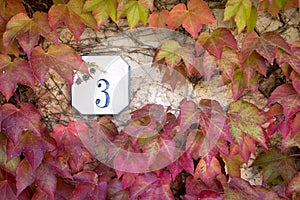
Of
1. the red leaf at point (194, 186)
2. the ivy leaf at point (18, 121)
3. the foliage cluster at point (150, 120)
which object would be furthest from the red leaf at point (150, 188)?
the ivy leaf at point (18, 121)

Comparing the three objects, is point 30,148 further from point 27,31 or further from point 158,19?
point 158,19

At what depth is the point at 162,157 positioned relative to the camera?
1454 millimetres

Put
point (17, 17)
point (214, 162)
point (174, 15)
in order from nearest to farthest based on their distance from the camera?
point (17, 17) → point (174, 15) → point (214, 162)

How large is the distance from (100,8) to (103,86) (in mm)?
296

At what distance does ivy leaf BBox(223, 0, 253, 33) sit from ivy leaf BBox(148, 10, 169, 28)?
0.70 ft

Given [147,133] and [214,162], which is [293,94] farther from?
[147,133]

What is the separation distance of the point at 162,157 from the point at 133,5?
499 mm

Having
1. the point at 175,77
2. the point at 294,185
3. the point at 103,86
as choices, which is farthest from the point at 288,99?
the point at 103,86

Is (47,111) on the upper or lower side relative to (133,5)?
lower

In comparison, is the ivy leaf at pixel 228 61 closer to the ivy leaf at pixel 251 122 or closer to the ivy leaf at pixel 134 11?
the ivy leaf at pixel 251 122

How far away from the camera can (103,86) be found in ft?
5.15

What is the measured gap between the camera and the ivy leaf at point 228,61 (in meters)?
1.41

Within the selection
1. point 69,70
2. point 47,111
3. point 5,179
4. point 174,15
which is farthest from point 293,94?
point 5,179

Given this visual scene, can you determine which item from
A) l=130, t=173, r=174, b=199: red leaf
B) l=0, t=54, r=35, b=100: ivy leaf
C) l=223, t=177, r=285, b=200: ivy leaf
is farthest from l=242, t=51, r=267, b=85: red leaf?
l=0, t=54, r=35, b=100: ivy leaf
